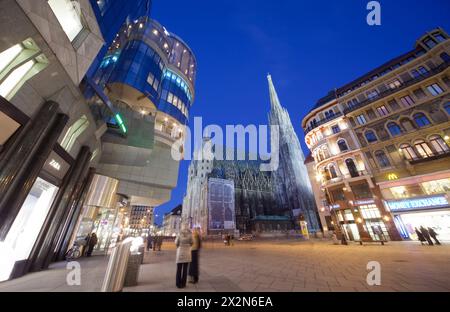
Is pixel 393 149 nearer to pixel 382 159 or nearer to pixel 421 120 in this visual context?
pixel 382 159

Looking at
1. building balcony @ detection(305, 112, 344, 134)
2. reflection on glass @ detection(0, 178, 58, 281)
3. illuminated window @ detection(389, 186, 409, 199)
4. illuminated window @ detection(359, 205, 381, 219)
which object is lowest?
reflection on glass @ detection(0, 178, 58, 281)

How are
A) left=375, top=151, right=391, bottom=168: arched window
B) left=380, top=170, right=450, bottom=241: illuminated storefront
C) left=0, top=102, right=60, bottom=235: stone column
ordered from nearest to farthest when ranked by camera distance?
left=0, top=102, right=60, bottom=235: stone column → left=380, top=170, right=450, bottom=241: illuminated storefront → left=375, top=151, right=391, bottom=168: arched window

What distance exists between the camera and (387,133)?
1989 centimetres

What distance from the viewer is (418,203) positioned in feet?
53.1

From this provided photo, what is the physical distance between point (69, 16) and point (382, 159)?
28735mm

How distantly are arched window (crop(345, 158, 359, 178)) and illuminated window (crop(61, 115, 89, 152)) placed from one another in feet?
88.9

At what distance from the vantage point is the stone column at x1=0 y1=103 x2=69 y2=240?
538cm

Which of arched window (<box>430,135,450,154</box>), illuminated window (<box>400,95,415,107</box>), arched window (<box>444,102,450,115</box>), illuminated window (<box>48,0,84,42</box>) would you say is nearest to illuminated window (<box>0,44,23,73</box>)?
illuminated window (<box>48,0,84,42</box>)

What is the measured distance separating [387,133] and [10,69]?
98.1 feet

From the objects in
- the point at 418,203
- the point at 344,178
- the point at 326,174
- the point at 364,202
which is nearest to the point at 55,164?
the point at 344,178

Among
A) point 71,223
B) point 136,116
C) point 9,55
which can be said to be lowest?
point 71,223

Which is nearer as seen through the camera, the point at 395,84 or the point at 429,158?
the point at 429,158

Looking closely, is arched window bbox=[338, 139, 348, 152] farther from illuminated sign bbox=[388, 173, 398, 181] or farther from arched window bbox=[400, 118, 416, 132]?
arched window bbox=[400, 118, 416, 132]
